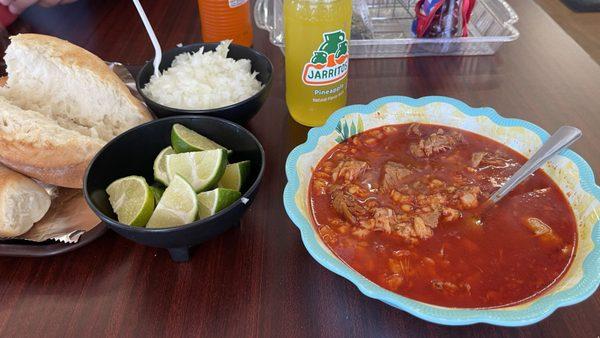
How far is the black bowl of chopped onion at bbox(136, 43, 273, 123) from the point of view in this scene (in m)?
1.53

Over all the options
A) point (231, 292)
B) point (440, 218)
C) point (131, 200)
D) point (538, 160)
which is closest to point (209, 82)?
point (131, 200)

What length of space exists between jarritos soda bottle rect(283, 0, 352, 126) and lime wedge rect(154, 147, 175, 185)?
0.54 metres

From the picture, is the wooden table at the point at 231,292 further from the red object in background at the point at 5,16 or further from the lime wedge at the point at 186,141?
the red object in background at the point at 5,16

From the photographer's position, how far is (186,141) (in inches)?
51.1

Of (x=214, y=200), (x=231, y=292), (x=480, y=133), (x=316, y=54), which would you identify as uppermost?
(x=316, y=54)

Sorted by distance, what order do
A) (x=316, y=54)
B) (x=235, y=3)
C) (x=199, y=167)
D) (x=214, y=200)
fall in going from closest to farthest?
(x=214, y=200) → (x=199, y=167) → (x=316, y=54) → (x=235, y=3)

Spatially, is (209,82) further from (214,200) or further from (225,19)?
(214,200)

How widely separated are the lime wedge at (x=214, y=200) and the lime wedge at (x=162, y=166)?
0.16 meters

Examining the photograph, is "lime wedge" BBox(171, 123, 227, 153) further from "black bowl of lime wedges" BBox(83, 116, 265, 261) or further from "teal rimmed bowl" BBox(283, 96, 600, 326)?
"teal rimmed bowl" BBox(283, 96, 600, 326)

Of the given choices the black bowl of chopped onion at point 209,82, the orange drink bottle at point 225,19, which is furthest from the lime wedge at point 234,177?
the orange drink bottle at point 225,19

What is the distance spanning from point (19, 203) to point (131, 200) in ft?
1.16

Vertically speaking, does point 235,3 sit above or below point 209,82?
above

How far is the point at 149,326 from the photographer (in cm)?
110

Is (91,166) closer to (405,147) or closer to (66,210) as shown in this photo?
(66,210)
